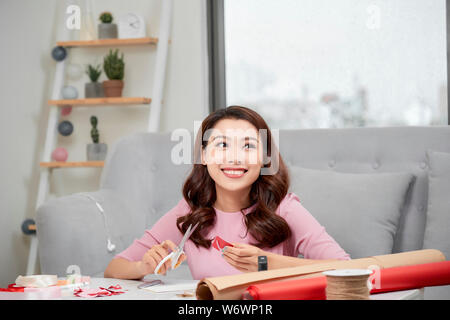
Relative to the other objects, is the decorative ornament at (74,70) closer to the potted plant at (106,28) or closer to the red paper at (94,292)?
the potted plant at (106,28)

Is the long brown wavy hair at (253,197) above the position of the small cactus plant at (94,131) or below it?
below

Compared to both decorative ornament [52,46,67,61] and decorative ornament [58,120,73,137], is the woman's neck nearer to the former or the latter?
decorative ornament [58,120,73,137]

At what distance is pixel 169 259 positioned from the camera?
1.13 m

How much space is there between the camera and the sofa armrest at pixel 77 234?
181 cm

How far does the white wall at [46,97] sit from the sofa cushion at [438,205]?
168 cm

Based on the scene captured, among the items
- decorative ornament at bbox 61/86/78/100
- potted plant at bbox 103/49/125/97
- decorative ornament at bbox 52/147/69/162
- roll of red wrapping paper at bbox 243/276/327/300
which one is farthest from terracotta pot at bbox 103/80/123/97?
roll of red wrapping paper at bbox 243/276/327/300

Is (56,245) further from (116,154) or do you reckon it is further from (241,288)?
(241,288)

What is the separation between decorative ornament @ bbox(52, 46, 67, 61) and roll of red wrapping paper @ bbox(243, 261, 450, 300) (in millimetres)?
2707

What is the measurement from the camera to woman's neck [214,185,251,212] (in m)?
1.43

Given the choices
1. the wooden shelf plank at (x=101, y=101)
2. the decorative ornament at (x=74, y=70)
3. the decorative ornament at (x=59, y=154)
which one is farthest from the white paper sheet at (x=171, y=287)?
the decorative ornament at (x=74, y=70)


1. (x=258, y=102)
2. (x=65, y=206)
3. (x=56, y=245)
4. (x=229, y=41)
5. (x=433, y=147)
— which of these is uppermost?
(x=229, y=41)

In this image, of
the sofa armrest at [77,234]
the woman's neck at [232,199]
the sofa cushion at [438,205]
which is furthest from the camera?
the sofa armrest at [77,234]
